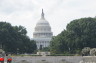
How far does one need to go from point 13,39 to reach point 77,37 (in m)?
17.4

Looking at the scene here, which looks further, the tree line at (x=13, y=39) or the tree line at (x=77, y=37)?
the tree line at (x=13, y=39)

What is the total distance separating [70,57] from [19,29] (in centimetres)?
4937

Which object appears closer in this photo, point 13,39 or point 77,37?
point 77,37

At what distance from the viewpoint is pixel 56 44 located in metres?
98.6

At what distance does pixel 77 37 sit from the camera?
94062 millimetres

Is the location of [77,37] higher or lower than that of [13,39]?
lower

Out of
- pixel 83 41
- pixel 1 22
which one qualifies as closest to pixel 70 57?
pixel 83 41

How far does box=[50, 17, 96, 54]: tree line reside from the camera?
93.2 m

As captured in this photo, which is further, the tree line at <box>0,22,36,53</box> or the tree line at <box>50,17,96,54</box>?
the tree line at <box>0,22,36,53</box>

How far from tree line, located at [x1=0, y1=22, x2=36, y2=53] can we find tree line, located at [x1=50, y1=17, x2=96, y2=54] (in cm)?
1158

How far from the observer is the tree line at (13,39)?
102381 millimetres

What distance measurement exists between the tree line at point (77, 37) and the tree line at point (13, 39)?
1158cm

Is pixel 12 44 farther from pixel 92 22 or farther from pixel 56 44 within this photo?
pixel 92 22

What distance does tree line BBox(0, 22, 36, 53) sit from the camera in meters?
102
